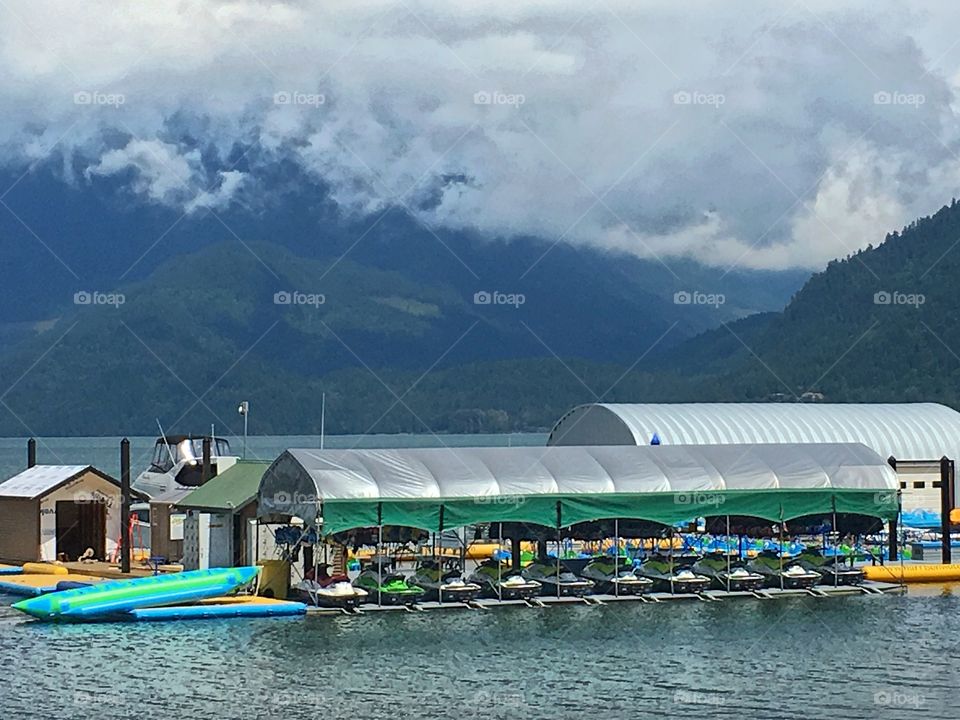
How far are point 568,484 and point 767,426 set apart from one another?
3925 cm

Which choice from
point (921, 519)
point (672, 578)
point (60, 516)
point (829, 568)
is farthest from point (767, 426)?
point (60, 516)

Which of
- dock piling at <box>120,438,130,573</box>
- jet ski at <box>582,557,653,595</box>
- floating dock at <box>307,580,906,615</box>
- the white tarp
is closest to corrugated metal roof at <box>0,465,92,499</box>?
dock piling at <box>120,438,130,573</box>

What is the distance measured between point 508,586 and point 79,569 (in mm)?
17769

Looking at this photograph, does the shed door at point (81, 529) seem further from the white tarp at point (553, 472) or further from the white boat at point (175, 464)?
the white tarp at point (553, 472)

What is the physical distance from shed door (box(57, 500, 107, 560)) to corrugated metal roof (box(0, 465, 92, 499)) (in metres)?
1.11

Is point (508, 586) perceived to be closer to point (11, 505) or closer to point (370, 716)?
point (370, 716)

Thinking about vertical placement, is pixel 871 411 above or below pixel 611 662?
above

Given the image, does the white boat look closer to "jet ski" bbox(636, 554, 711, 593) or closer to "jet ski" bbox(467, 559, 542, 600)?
"jet ski" bbox(467, 559, 542, 600)

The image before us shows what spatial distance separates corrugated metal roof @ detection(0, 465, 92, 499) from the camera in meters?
62.2

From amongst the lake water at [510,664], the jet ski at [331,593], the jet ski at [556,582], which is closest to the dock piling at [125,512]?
the lake water at [510,664]

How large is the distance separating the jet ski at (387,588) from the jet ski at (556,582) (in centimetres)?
400

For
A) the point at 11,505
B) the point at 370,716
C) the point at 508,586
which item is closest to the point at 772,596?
the point at 508,586

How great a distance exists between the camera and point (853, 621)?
47.5 m

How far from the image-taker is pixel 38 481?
2496 inches
